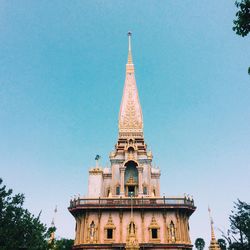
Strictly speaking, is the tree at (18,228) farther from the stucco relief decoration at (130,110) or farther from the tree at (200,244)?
the tree at (200,244)

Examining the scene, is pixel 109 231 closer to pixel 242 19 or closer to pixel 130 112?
pixel 130 112

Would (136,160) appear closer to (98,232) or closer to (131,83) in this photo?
(98,232)

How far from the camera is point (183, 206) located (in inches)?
1393

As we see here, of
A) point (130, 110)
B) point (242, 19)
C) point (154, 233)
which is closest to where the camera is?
point (242, 19)

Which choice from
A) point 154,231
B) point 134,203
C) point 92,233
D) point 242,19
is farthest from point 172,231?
point 242,19

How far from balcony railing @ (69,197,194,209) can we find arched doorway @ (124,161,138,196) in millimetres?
4535

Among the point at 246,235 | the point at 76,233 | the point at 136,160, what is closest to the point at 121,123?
the point at 136,160

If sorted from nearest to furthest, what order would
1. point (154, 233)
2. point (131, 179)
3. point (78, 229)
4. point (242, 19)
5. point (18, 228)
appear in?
point (242, 19) → point (18, 228) → point (154, 233) → point (78, 229) → point (131, 179)

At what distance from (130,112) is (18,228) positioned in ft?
97.3

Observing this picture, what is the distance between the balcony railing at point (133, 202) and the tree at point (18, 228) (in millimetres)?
13020

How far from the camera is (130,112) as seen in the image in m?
48.8

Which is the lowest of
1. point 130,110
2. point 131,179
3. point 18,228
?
point 18,228

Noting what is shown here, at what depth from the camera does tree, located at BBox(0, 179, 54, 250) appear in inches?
825

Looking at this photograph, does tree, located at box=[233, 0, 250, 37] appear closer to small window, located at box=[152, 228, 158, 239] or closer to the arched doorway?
small window, located at box=[152, 228, 158, 239]
